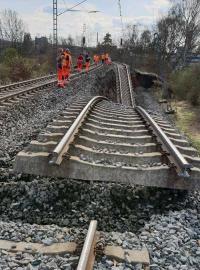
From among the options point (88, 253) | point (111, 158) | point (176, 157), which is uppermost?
point (176, 157)

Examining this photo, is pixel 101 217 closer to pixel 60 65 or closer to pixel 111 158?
pixel 111 158

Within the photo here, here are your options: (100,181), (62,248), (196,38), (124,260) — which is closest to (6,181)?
(100,181)

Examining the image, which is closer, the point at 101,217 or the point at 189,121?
the point at 101,217

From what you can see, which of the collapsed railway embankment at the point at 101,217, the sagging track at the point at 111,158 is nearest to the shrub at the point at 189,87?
the sagging track at the point at 111,158

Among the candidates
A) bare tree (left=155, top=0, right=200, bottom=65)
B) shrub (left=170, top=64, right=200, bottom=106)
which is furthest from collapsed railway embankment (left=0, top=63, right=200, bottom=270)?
bare tree (left=155, top=0, right=200, bottom=65)

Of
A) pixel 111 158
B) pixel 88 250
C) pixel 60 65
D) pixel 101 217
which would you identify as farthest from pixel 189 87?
pixel 88 250

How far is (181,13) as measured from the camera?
5484 centimetres

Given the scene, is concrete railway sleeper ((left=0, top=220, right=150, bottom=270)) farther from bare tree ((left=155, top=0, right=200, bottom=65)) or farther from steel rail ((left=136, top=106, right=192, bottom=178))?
bare tree ((left=155, top=0, right=200, bottom=65))

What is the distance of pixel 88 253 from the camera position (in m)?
3.70

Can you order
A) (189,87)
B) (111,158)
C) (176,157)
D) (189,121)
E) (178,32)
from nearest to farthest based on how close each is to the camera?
1. (176,157)
2. (111,158)
3. (189,121)
4. (189,87)
5. (178,32)

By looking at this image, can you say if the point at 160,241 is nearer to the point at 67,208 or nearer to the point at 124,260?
the point at 124,260

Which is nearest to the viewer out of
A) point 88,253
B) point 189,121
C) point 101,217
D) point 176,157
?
point 88,253

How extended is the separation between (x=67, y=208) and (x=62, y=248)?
1.27 meters

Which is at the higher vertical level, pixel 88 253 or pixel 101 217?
pixel 88 253
